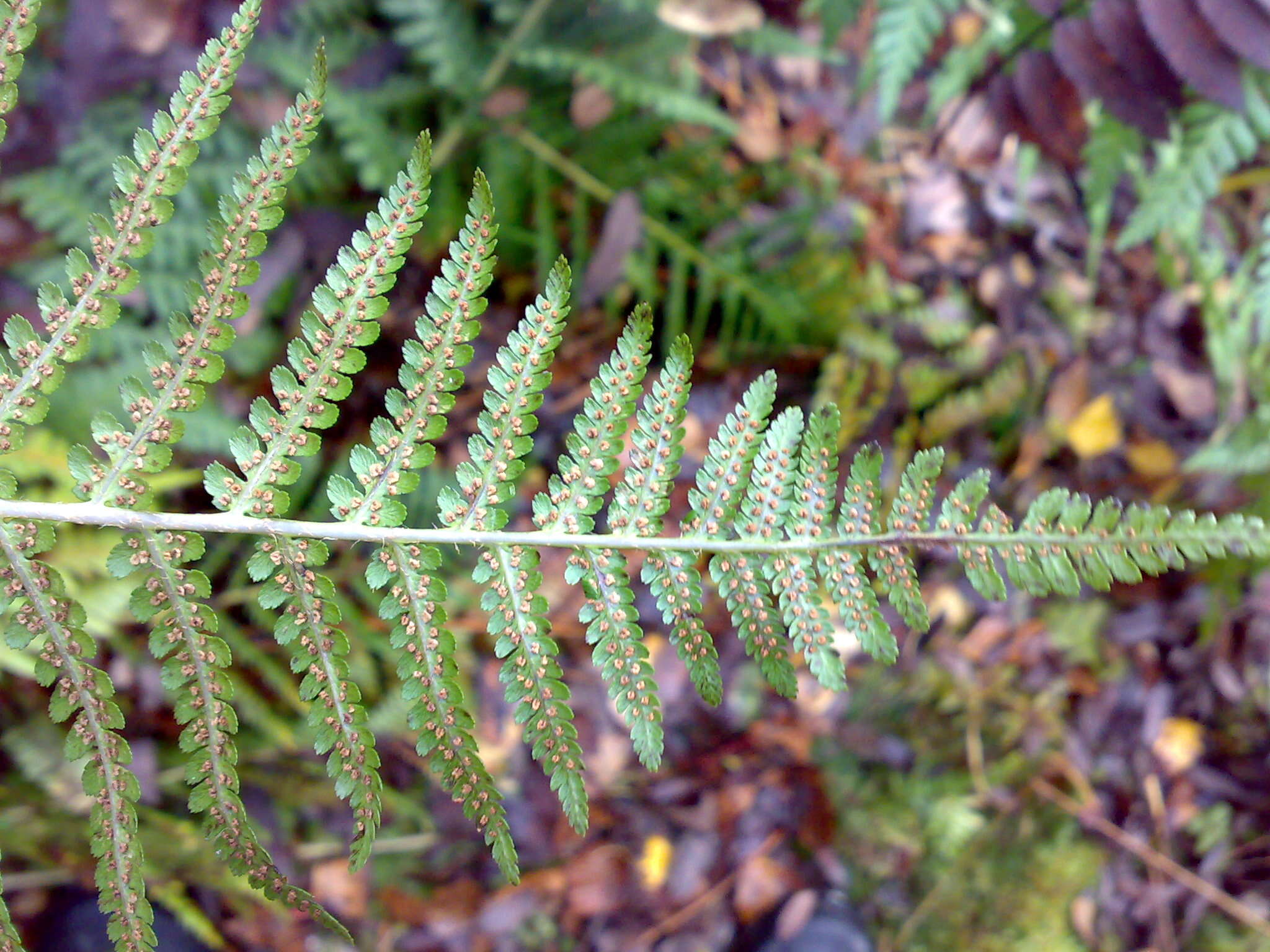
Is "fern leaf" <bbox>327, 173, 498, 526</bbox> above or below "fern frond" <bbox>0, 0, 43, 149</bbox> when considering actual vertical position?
below

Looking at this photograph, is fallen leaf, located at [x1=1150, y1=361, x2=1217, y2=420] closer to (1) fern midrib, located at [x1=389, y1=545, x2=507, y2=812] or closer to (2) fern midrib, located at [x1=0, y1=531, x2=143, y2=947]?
(1) fern midrib, located at [x1=389, y1=545, x2=507, y2=812]

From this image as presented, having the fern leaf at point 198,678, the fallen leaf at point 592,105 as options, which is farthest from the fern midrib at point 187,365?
the fallen leaf at point 592,105

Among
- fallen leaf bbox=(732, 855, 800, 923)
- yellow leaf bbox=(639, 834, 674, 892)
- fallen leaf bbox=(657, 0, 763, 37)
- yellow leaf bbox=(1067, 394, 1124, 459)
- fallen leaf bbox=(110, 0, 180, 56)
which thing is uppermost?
fallen leaf bbox=(110, 0, 180, 56)

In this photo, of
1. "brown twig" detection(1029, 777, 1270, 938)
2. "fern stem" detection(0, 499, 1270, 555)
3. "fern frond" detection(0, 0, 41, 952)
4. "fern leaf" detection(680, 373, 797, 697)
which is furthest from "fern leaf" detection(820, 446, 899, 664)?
"brown twig" detection(1029, 777, 1270, 938)

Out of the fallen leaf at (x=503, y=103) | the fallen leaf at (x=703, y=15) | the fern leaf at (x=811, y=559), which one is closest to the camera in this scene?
the fern leaf at (x=811, y=559)

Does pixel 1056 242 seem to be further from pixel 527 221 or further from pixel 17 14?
pixel 17 14

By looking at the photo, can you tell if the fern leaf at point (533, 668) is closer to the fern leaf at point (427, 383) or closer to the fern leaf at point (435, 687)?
the fern leaf at point (435, 687)
